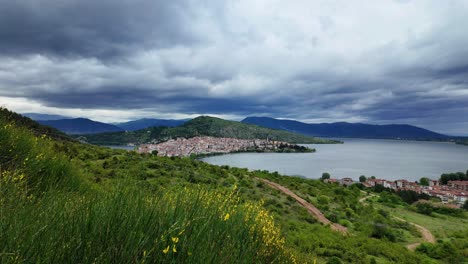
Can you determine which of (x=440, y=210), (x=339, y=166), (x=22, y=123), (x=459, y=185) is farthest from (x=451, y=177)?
(x=22, y=123)

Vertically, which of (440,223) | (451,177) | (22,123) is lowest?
(451,177)

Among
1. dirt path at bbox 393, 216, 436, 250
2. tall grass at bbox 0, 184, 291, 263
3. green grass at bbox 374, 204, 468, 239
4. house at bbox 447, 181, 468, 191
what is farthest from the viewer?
house at bbox 447, 181, 468, 191

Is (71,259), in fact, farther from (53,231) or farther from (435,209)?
(435,209)

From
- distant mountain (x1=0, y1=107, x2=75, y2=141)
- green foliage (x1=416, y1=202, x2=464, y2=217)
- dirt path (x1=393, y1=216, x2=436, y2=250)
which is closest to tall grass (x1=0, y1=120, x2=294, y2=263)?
distant mountain (x1=0, y1=107, x2=75, y2=141)

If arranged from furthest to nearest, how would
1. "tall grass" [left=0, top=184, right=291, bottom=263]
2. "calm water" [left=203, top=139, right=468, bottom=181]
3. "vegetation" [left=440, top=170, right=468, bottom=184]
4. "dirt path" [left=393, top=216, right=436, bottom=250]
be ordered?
"calm water" [left=203, top=139, right=468, bottom=181], "vegetation" [left=440, top=170, right=468, bottom=184], "dirt path" [left=393, top=216, right=436, bottom=250], "tall grass" [left=0, top=184, right=291, bottom=263]

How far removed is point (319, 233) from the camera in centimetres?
1011

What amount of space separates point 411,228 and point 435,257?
428cm

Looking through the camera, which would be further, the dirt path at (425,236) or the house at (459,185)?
the house at (459,185)

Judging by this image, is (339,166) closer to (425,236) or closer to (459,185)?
(459,185)

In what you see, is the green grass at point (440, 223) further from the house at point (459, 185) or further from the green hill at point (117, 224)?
the house at point (459, 185)

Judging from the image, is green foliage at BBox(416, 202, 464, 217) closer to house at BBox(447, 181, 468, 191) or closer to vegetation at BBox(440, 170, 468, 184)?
house at BBox(447, 181, 468, 191)

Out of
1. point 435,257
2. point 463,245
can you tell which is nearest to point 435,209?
point 463,245

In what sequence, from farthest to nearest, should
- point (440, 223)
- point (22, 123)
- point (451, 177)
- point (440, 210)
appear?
point (451, 177) < point (440, 210) < point (440, 223) < point (22, 123)

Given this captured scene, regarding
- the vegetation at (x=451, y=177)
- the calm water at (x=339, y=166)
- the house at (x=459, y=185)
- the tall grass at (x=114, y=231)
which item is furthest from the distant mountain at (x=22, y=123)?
the vegetation at (x=451, y=177)
